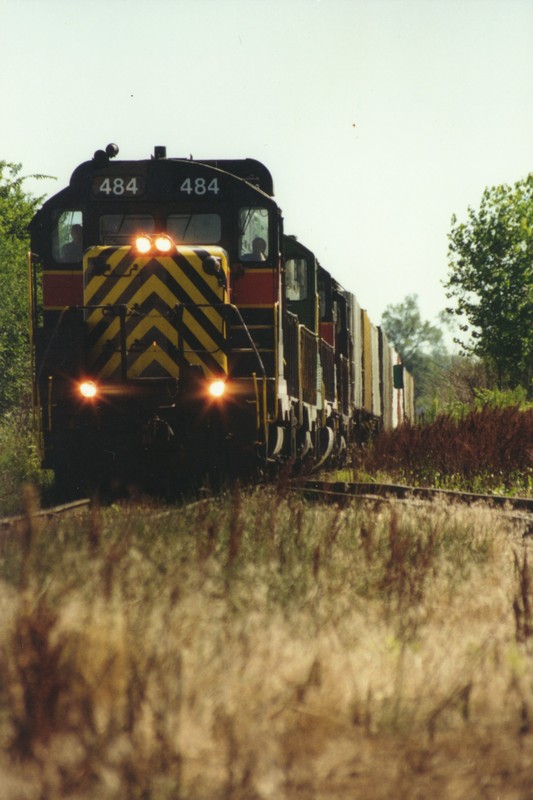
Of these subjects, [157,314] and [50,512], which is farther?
[157,314]

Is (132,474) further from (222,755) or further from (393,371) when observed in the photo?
(393,371)

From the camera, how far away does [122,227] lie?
1112 cm

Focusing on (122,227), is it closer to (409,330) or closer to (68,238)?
(68,238)

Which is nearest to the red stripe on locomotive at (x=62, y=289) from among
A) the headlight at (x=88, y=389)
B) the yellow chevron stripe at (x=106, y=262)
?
the yellow chevron stripe at (x=106, y=262)

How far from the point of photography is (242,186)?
10953 mm

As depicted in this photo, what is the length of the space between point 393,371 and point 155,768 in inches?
1161

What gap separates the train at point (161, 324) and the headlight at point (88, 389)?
0.04 feet

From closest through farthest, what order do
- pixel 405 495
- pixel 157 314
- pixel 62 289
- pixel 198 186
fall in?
1. pixel 405 495
2. pixel 157 314
3. pixel 198 186
4. pixel 62 289

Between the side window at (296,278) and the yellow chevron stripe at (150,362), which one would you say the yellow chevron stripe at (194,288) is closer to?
the yellow chevron stripe at (150,362)

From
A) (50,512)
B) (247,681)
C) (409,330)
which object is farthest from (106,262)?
(409,330)

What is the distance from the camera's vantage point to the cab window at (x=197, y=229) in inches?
438

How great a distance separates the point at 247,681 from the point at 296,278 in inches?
395

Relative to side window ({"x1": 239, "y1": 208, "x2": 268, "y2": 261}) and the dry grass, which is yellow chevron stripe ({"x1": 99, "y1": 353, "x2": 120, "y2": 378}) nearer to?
side window ({"x1": 239, "y1": 208, "x2": 268, "y2": 261})

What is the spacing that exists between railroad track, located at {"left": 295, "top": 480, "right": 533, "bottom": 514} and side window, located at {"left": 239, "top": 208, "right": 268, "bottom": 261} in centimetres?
238
